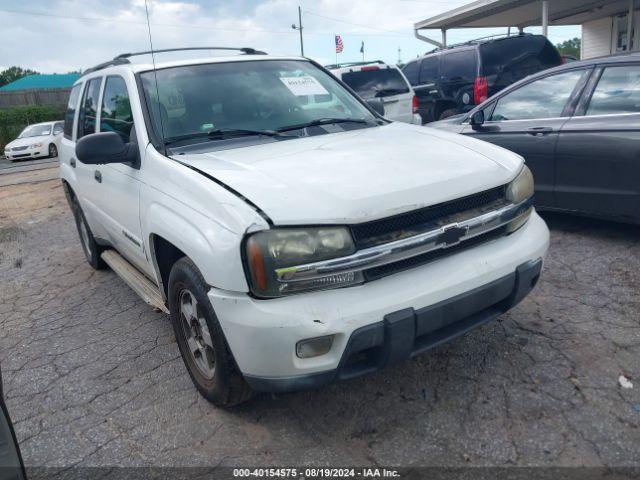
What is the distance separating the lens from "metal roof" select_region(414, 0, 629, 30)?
1664 centimetres

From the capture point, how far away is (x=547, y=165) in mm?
4961

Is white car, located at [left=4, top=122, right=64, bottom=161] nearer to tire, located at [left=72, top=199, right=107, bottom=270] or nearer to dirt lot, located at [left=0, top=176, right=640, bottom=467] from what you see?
tire, located at [left=72, top=199, right=107, bottom=270]

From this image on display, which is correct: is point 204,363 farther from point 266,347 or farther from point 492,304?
point 492,304

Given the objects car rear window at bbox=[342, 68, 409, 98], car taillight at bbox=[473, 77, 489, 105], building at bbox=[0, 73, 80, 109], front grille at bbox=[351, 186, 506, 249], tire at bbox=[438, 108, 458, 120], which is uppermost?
building at bbox=[0, 73, 80, 109]

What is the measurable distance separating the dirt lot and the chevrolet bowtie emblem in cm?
84

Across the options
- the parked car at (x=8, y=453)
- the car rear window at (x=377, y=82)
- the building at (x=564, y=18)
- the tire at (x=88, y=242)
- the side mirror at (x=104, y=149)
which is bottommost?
the tire at (x=88, y=242)

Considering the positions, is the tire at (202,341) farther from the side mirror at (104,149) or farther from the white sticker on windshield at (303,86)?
the white sticker on windshield at (303,86)

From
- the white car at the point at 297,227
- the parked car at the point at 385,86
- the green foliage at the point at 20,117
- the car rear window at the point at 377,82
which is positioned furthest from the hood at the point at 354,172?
the green foliage at the point at 20,117

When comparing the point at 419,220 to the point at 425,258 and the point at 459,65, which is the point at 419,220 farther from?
the point at 459,65

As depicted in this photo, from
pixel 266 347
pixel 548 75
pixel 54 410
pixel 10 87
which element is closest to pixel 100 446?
pixel 54 410

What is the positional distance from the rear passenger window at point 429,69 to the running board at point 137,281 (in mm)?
8420

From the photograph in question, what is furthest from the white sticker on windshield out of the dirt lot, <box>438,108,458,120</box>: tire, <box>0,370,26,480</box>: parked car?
<box>438,108,458,120</box>: tire

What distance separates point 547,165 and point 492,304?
9.20 feet

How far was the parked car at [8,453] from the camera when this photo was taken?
4.80 feet
